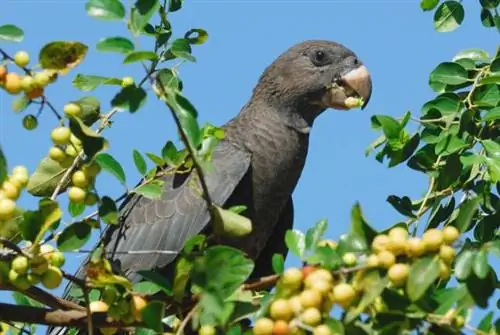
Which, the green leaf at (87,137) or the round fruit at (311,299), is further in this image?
the green leaf at (87,137)

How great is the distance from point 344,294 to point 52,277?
76 centimetres

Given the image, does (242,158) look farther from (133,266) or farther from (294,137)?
(133,266)

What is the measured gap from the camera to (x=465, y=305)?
237 centimetres

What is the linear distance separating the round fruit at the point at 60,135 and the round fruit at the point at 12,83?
13 centimetres

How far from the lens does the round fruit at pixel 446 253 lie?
92.5 inches

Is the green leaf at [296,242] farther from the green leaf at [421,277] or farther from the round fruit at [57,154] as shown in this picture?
the round fruit at [57,154]

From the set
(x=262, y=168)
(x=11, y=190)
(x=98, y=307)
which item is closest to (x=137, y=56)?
(x=11, y=190)

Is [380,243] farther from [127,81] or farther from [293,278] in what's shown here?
[127,81]

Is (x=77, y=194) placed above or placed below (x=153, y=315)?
above

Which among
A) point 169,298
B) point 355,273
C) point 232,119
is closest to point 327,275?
point 355,273

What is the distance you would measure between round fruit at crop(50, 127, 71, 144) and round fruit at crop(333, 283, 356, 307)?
0.78 metres

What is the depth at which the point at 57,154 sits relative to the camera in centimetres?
277

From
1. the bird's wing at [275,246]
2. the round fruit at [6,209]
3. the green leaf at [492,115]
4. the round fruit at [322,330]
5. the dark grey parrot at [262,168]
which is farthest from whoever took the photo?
the bird's wing at [275,246]

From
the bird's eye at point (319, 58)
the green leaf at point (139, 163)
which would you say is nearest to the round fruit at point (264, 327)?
the green leaf at point (139, 163)
